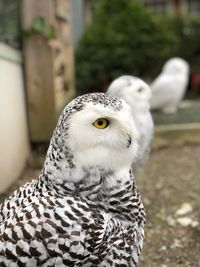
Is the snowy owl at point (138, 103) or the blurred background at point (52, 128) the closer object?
the blurred background at point (52, 128)

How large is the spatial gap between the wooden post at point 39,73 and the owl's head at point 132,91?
1.25m

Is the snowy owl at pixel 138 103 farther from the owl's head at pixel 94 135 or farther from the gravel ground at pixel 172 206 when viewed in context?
the owl's head at pixel 94 135

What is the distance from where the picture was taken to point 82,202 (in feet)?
5.88

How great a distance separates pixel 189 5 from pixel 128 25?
837 cm

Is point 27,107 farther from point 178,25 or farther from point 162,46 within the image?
point 178,25

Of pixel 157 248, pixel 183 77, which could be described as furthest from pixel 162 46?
pixel 157 248

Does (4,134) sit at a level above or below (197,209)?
above

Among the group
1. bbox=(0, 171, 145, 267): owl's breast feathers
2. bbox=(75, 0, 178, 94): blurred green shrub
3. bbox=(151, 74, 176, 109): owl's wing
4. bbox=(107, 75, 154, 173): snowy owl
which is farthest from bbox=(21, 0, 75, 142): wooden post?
bbox=(75, 0, 178, 94): blurred green shrub

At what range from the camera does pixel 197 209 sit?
11.3 feet

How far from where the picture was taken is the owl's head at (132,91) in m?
3.21

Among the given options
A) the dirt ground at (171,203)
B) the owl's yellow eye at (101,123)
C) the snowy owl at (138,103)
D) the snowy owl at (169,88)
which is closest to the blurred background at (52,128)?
the dirt ground at (171,203)

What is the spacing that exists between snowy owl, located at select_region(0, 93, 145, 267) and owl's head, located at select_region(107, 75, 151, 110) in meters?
1.34

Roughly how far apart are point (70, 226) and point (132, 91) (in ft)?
5.64

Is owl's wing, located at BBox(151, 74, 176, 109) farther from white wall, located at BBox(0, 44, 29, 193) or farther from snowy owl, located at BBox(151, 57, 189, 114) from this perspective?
white wall, located at BBox(0, 44, 29, 193)
